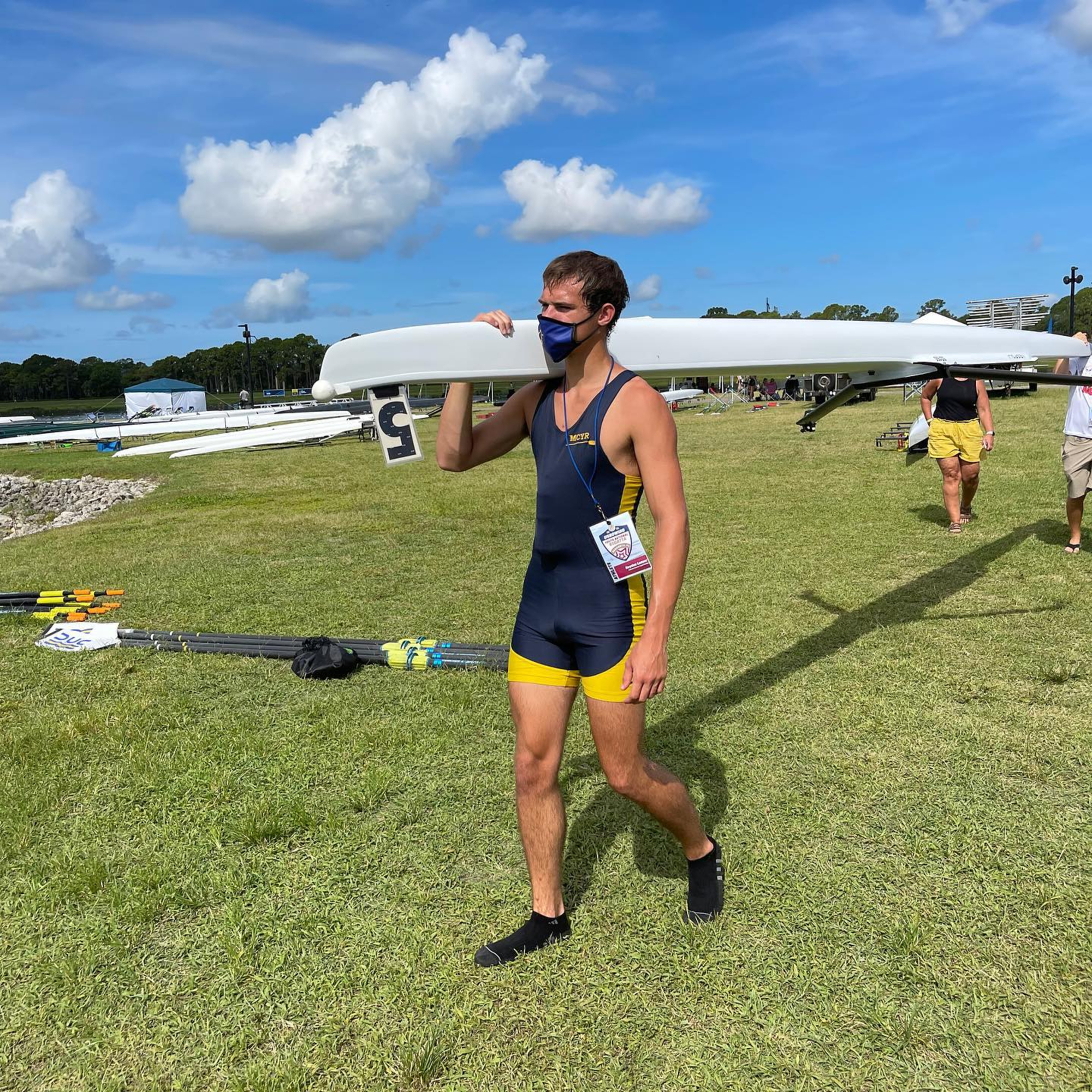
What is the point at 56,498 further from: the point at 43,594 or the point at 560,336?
the point at 560,336

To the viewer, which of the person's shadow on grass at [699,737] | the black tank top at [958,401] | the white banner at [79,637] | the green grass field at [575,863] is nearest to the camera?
the green grass field at [575,863]

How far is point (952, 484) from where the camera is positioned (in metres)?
9.48

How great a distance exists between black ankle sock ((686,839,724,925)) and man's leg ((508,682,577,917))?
505 millimetres

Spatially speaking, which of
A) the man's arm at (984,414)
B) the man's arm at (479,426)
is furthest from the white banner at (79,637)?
the man's arm at (984,414)

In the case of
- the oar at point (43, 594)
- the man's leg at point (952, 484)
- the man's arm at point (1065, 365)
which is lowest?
the oar at point (43, 594)

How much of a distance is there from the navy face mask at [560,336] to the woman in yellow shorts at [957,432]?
7.50 meters

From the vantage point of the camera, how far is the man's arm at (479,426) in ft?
10.0

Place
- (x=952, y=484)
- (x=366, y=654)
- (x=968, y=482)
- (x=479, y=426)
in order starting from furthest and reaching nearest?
1. (x=968, y=482)
2. (x=952, y=484)
3. (x=366, y=654)
4. (x=479, y=426)

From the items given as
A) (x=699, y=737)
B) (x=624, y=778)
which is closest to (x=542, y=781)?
(x=624, y=778)

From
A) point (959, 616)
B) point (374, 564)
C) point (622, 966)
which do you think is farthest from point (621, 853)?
point (374, 564)

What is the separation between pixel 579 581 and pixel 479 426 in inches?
29.0

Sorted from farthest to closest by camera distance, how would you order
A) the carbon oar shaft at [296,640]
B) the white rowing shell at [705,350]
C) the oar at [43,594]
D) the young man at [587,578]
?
1. the oar at [43,594]
2. the carbon oar shaft at [296,640]
3. the white rowing shell at [705,350]
4. the young man at [587,578]

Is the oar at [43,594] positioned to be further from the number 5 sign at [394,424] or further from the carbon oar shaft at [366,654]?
the number 5 sign at [394,424]

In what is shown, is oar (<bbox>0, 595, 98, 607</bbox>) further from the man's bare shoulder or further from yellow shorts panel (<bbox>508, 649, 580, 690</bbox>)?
the man's bare shoulder
